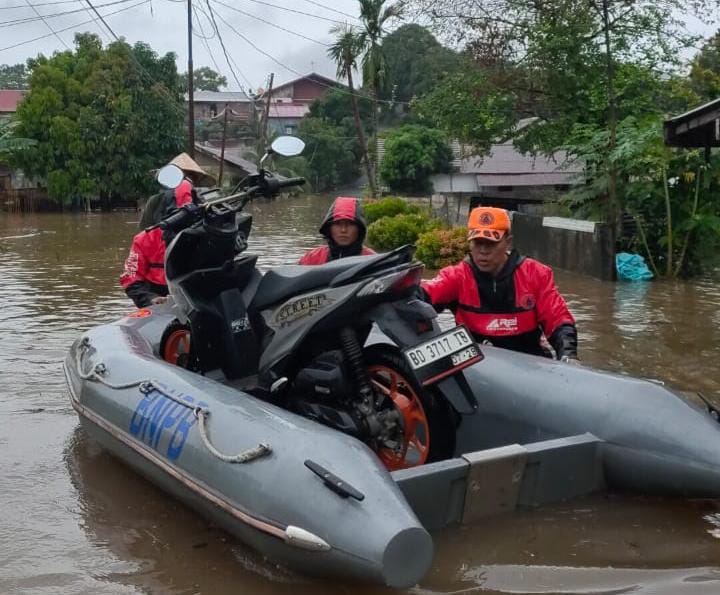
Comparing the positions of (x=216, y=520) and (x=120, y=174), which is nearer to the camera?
(x=216, y=520)

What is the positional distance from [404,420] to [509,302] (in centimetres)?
139

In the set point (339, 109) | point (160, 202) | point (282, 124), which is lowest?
point (160, 202)

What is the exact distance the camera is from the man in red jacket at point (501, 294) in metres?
5.51

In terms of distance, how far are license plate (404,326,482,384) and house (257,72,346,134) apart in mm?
68097

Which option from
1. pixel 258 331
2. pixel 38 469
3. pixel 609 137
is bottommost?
pixel 38 469

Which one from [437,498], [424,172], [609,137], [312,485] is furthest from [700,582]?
[424,172]

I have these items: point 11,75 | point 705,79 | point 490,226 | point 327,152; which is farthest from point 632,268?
point 11,75

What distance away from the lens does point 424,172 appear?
43.6 meters

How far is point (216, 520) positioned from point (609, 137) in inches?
474

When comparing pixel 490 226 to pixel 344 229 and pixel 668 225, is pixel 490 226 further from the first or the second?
pixel 668 225

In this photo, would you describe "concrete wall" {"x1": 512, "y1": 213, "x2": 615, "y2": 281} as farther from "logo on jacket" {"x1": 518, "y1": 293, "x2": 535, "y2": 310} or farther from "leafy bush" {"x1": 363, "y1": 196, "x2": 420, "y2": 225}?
"logo on jacket" {"x1": 518, "y1": 293, "x2": 535, "y2": 310}

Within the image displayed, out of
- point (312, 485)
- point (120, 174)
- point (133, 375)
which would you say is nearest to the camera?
point (312, 485)

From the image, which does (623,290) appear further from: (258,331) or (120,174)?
(120,174)

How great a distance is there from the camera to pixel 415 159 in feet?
142
